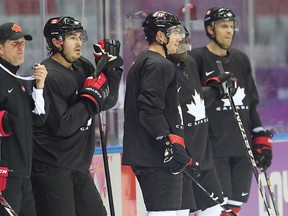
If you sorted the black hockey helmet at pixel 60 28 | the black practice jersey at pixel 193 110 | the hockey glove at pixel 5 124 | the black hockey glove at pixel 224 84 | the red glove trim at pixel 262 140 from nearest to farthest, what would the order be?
the hockey glove at pixel 5 124 → the black hockey helmet at pixel 60 28 → the black practice jersey at pixel 193 110 → the black hockey glove at pixel 224 84 → the red glove trim at pixel 262 140

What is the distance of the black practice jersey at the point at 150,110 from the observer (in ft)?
16.8


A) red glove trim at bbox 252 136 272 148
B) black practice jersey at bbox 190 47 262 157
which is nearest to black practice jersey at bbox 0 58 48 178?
black practice jersey at bbox 190 47 262 157

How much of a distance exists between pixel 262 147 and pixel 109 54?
1401 mm

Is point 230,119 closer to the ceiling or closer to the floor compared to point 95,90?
closer to the floor

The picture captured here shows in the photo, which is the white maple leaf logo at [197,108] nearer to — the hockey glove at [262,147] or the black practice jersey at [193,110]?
the black practice jersey at [193,110]

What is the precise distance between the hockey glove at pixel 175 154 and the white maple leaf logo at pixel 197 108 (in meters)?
0.48

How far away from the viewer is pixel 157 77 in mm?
5160

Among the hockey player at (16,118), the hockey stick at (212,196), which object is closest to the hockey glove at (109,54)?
the hockey player at (16,118)

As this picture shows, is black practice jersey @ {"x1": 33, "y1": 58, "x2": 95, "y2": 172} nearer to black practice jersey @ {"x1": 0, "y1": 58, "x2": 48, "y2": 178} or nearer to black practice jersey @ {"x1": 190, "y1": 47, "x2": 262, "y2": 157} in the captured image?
black practice jersey @ {"x1": 0, "y1": 58, "x2": 48, "y2": 178}

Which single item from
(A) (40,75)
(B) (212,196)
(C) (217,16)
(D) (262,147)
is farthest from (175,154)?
(C) (217,16)

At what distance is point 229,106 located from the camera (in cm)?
615

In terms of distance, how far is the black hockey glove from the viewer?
19.5ft

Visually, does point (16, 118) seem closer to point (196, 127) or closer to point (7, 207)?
point (7, 207)

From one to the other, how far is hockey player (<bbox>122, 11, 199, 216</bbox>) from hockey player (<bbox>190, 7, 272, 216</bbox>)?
80 cm
